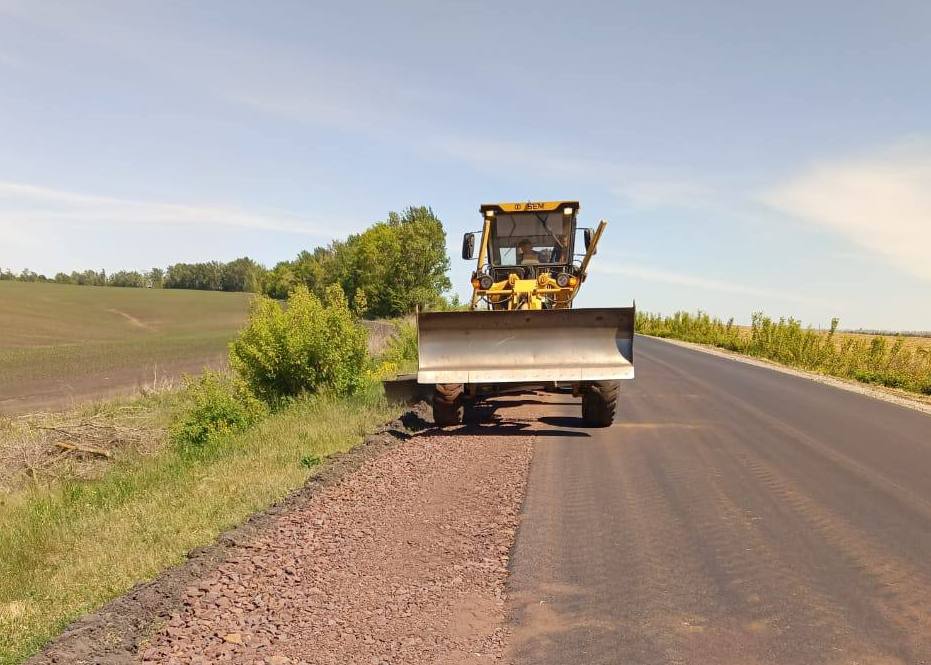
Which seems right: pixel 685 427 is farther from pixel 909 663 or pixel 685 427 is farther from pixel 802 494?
pixel 909 663

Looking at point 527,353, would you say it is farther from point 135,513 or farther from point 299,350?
point 299,350

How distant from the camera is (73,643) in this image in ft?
12.0

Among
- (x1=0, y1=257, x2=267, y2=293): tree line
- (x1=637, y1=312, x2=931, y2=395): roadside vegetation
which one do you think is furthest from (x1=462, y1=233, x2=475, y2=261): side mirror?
(x1=0, y1=257, x2=267, y2=293): tree line

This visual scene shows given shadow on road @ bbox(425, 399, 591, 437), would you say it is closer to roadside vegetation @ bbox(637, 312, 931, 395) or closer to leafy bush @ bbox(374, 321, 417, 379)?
leafy bush @ bbox(374, 321, 417, 379)

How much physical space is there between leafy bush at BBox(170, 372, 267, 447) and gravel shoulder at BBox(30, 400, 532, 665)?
22.2 ft

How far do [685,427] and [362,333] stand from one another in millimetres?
7106

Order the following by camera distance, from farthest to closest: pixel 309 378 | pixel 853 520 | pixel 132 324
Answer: pixel 132 324, pixel 309 378, pixel 853 520

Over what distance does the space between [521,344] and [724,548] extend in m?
4.61

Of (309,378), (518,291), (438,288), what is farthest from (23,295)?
(518,291)

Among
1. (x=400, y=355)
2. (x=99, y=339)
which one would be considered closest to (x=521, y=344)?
(x=400, y=355)

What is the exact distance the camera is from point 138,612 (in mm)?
4008

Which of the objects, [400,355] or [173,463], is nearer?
[173,463]

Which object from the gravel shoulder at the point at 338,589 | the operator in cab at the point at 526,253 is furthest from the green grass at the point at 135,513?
the operator in cab at the point at 526,253

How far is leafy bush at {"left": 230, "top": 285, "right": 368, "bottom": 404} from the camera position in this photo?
13422 millimetres
